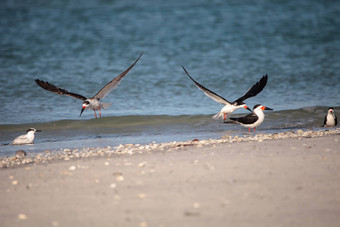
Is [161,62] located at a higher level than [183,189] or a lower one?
lower

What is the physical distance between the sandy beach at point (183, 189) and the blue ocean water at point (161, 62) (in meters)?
3.49

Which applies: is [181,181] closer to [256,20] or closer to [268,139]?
[268,139]

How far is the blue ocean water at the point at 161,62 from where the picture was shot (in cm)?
1125

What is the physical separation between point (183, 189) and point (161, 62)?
51.2 ft

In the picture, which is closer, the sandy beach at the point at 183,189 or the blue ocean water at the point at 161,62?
the sandy beach at the point at 183,189

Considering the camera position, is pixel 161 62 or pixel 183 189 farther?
pixel 161 62

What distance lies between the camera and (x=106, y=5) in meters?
34.5

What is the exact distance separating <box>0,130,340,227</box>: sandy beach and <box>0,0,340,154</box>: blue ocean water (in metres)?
3.49

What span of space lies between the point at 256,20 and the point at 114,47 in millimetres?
9722

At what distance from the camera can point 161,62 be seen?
1991 centimetres

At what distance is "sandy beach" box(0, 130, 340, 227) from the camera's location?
152 inches

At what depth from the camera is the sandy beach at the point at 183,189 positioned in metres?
3.87

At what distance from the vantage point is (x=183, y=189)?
4523 mm

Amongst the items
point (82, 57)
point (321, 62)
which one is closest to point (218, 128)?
point (321, 62)
